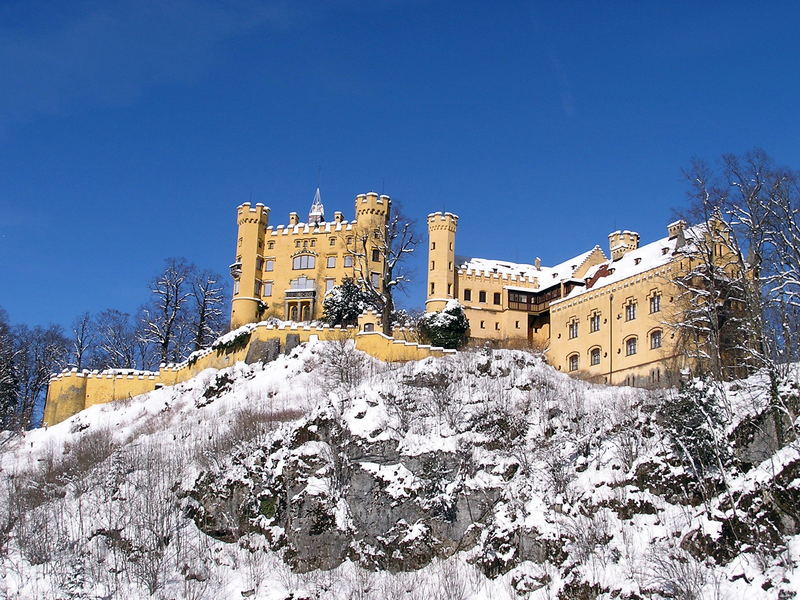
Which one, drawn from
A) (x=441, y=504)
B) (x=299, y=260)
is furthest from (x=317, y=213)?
(x=441, y=504)

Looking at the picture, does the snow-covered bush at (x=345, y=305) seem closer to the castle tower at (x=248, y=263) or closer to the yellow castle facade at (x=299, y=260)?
the yellow castle facade at (x=299, y=260)

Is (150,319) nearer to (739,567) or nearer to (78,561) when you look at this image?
(78,561)

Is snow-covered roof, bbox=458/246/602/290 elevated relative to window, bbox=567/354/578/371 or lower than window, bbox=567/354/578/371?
elevated

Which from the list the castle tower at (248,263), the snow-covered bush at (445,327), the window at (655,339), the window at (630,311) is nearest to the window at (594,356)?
the window at (630,311)

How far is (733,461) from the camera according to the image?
28.7m

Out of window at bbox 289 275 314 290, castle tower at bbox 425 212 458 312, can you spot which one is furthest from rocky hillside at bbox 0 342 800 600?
window at bbox 289 275 314 290

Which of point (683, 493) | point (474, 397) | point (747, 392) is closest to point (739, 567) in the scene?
point (683, 493)

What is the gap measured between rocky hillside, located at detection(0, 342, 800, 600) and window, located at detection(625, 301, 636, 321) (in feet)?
45.5

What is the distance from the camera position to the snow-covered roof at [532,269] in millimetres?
62531

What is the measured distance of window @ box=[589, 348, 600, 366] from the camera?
175 feet

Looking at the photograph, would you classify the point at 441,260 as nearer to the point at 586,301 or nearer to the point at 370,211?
the point at 370,211

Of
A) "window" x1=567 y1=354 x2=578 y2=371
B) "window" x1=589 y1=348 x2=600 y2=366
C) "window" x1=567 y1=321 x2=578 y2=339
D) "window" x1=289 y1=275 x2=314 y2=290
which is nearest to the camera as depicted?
"window" x1=589 y1=348 x2=600 y2=366

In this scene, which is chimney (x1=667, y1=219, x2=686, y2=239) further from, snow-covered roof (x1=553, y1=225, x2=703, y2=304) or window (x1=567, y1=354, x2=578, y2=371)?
window (x1=567, y1=354, x2=578, y2=371)

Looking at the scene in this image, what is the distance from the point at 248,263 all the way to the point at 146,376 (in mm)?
10544
